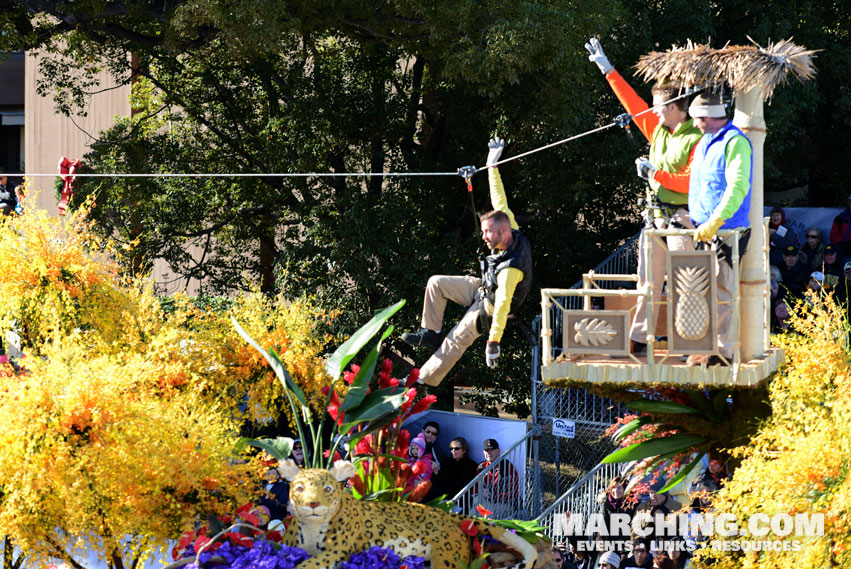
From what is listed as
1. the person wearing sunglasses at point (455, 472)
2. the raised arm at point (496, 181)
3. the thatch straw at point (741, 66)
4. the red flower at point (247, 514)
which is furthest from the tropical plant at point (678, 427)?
the person wearing sunglasses at point (455, 472)

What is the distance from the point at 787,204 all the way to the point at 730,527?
10274mm

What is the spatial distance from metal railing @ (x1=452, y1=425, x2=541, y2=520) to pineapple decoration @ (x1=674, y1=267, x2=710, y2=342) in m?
4.05

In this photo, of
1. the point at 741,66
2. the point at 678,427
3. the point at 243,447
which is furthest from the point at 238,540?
the point at 741,66

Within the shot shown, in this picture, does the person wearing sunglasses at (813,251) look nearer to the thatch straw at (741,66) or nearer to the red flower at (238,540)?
the thatch straw at (741,66)

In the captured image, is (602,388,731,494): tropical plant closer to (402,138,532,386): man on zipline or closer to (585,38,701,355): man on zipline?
(585,38,701,355): man on zipline

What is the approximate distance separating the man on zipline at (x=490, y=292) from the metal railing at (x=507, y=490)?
298cm

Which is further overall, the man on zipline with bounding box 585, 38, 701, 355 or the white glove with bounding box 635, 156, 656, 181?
the white glove with bounding box 635, 156, 656, 181

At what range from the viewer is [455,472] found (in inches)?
461

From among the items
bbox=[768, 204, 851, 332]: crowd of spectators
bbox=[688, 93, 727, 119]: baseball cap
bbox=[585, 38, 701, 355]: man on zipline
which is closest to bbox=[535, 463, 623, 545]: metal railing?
bbox=[585, 38, 701, 355]: man on zipline

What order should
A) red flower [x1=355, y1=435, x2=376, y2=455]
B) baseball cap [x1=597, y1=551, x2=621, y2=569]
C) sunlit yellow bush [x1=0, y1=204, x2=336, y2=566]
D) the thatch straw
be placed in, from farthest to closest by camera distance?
baseball cap [x1=597, y1=551, x2=621, y2=569], red flower [x1=355, y1=435, x2=376, y2=455], the thatch straw, sunlit yellow bush [x1=0, y1=204, x2=336, y2=566]

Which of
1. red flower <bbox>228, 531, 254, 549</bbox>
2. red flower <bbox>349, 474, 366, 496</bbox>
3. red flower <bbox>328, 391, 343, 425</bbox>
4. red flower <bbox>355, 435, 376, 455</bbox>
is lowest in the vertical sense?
red flower <bbox>228, 531, 254, 549</bbox>

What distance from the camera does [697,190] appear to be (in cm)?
772

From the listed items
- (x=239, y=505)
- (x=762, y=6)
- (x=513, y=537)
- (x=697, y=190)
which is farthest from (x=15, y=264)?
(x=762, y=6)

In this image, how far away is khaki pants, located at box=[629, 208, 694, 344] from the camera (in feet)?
24.9
